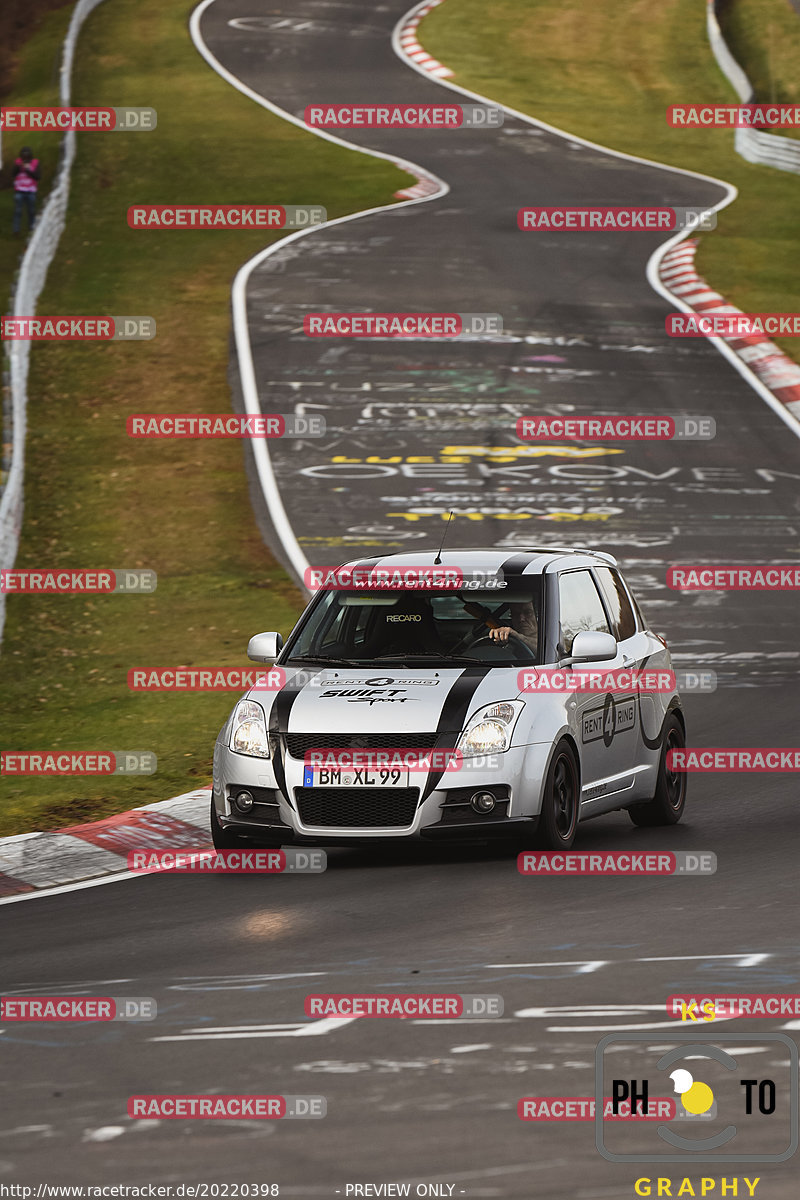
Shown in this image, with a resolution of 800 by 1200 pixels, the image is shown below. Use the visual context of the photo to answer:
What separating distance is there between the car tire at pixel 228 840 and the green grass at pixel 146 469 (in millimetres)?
1535

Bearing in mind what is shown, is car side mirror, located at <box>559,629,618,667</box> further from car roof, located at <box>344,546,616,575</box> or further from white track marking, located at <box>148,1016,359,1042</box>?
white track marking, located at <box>148,1016,359,1042</box>

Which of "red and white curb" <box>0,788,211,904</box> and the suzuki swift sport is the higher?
the suzuki swift sport

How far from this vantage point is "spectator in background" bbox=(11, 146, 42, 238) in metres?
36.3

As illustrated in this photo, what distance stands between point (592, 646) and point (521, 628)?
601 millimetres

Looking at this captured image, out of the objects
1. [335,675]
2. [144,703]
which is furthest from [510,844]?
[144,703]

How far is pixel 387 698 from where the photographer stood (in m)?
10.4

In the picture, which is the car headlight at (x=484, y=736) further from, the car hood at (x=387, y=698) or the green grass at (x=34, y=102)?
the green grass at (x=34, y=102)

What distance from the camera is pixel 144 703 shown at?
1587 cm

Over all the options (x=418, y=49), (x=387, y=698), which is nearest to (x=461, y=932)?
(x=387, y=698)

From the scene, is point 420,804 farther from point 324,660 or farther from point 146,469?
point 146,469

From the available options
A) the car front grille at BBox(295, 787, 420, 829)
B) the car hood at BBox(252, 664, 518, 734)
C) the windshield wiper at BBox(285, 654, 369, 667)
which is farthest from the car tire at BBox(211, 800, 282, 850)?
the windshield wiper at BBox(285, 654, 369, 667)

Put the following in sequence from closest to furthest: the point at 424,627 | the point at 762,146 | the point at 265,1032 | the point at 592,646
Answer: the point at 265,1032, the point at 592,646, the point at 424,627, the point at 762,146

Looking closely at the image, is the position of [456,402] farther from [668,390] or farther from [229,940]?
[229,940]

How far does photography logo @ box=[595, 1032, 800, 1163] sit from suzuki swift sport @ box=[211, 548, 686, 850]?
3.53 metres
